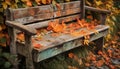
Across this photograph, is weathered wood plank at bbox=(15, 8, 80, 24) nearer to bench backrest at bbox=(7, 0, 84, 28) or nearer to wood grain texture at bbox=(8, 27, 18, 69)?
bench backrest at bbox=(7, 0, 84, 28)

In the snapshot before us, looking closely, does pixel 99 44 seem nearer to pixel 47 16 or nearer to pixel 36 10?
pixel 47 16

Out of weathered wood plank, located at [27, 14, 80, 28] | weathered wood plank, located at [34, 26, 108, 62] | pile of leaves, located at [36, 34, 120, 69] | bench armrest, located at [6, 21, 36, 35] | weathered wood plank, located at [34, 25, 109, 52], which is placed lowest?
pile of leaves, located at [36, 34, 120, 69]

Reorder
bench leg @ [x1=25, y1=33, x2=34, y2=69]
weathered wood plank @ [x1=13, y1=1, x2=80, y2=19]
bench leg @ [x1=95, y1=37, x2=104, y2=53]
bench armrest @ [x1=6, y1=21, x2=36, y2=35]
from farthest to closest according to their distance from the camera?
bench leg @ [x1=95, y1=37, x2=104, y2=53], weathered wood plank @ [x1=13, y1=1, x2=80, y2=19], bench leg @ [x1=25, y1=33, x2=34, y2=69], bench armrest @ [x1=6, y1=21, x2=36, y2=35]

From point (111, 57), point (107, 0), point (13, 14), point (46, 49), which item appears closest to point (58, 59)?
point (46, 49)

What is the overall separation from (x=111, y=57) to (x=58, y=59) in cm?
169

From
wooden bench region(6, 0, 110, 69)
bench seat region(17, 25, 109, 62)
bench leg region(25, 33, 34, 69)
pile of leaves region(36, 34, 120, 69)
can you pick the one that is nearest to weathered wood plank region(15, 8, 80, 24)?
wooden bench region(6, 0, 110, 69)

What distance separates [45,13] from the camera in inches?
196

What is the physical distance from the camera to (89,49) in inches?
231

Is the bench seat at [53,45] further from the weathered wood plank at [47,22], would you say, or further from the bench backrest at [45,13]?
the bench backrest at [45,13]

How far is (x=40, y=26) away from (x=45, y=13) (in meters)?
0.30

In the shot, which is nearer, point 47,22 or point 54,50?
point 54,50

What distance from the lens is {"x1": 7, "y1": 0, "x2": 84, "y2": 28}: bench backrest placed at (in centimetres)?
438

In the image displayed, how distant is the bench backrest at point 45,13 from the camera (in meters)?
4.38

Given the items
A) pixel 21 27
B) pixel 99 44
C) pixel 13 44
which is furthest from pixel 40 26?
pixel 99 44
